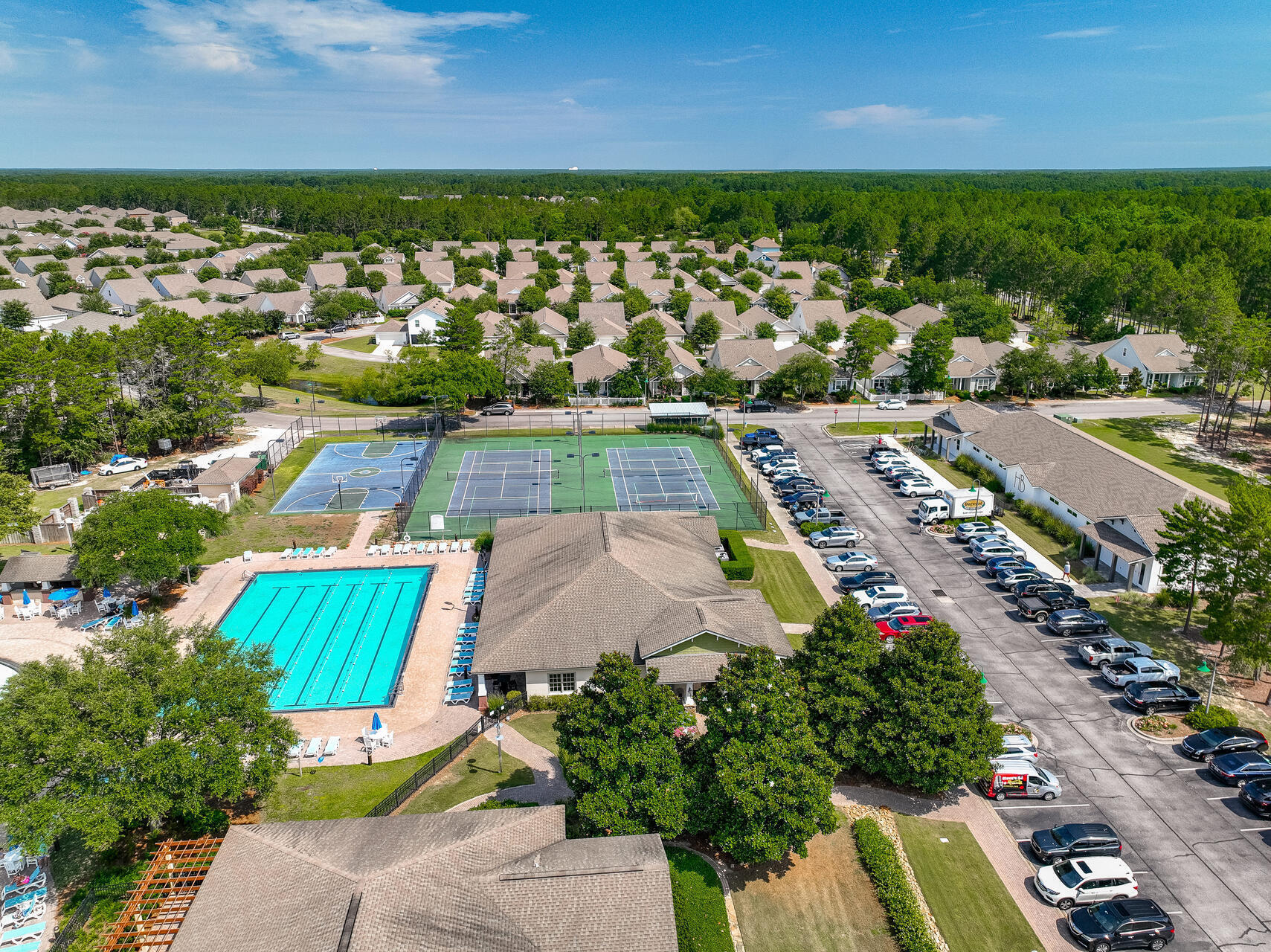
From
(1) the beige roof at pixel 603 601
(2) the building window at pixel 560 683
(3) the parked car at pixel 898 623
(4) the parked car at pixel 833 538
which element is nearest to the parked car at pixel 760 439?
(4) the parked car at pixel 833 538

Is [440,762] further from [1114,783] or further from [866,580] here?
[866,580]

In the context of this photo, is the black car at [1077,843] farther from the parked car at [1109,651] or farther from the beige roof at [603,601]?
the parked car at [1109,651]

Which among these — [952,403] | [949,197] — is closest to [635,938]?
[952,403]

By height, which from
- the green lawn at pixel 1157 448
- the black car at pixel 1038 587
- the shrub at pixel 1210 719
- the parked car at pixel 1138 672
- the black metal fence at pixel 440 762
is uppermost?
the green lawn at pixel 1157 448

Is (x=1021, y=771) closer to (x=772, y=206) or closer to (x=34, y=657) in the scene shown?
(x=34, y=657)

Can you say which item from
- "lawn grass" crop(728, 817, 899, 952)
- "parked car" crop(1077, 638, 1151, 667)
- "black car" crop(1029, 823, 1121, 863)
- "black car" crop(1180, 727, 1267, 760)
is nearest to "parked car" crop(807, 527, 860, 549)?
"parked car" crop(1077, 638, 1151, 667)
